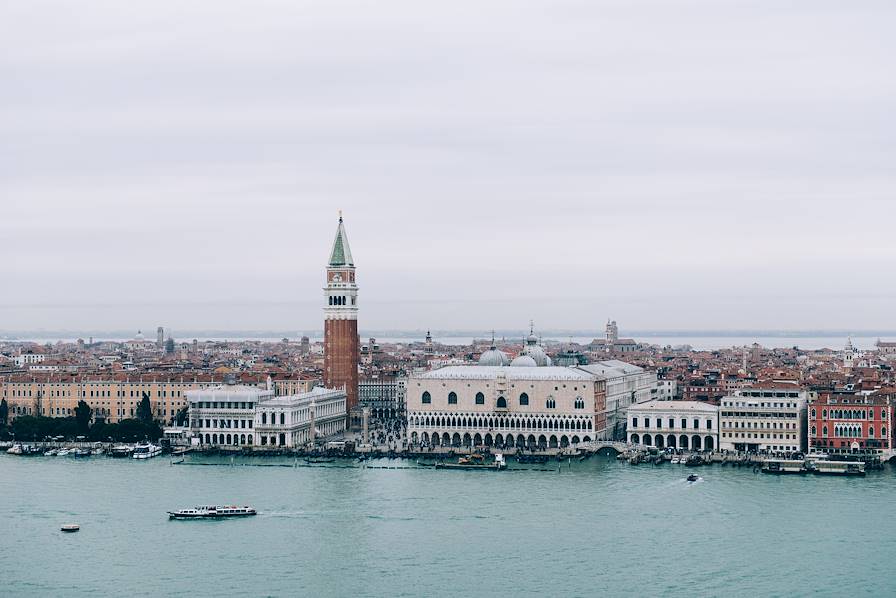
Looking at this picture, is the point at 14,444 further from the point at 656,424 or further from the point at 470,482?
the point at 656,424

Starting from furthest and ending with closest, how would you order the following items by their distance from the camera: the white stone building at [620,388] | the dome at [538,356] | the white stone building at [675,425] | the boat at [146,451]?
the dome at [538,356] < the white stone building at [620,388] < the boat at [146,451] < the white stone building at [675,425]

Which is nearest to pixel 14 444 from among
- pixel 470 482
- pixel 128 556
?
pixel 470 482

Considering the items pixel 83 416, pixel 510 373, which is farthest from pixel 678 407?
pixel 83 416

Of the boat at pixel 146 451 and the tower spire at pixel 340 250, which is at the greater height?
the tower spire at pixel 340 250

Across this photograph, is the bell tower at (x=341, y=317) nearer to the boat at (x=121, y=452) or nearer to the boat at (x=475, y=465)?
the boat at (x=121, y=452)

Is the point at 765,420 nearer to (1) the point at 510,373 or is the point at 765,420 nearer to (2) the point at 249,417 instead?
(1) the point at 510,373

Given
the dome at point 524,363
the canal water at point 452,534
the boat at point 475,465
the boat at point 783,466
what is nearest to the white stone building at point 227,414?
the canal water at point 452,534

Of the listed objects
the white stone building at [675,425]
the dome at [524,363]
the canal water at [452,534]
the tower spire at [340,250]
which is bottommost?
the canal water at [452,534]
